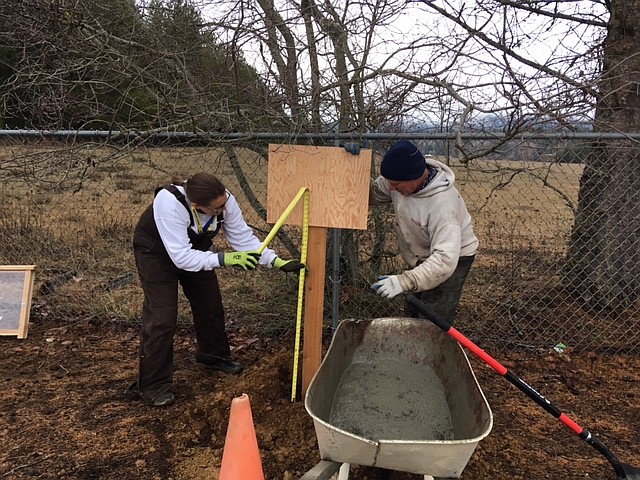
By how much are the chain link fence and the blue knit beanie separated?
0.54 metres

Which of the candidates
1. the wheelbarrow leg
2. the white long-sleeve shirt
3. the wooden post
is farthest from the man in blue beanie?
the white long-sleeve shirt

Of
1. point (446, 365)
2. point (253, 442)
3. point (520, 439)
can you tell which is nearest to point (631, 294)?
point (520, 439)

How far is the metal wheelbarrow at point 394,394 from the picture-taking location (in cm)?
207

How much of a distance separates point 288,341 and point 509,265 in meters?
2.28

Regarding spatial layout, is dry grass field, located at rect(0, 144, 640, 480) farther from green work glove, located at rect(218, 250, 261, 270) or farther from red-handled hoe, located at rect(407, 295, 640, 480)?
green work glove, located at rect(218, 250, 261, 270)

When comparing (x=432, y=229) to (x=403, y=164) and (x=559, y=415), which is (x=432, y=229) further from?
(x=559, y=415)

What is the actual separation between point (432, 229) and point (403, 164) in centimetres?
43

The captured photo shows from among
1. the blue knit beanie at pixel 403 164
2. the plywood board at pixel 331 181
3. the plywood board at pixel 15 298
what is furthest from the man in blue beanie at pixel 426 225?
the plywood board at pixel 15 298

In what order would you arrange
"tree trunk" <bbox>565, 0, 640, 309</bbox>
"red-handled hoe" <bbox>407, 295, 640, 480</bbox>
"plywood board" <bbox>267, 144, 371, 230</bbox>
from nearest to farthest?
"red-handled hoe" <bbox>407, 295, 640, 480</bbox>, "plywood board" <bbox>267, 144, 371, 230</bbox>, "tree trunk" <bbox>565, 0, 640, 309</bbox>

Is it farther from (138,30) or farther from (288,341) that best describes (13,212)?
(288,341)

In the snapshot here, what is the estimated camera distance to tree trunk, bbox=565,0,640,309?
4.19 m

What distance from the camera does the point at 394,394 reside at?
2975 mm

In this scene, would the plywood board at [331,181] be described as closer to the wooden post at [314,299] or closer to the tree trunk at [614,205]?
the wooden post at [314,299]

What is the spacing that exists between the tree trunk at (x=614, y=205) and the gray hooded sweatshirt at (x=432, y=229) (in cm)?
175
